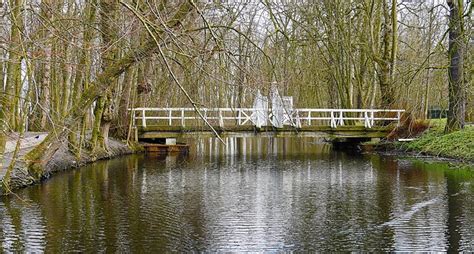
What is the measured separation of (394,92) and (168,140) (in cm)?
952

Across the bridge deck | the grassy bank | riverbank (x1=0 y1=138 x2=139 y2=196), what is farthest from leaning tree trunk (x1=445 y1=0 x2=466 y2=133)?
riverbank (x1=0 y1=138 x2=139 y2=196)

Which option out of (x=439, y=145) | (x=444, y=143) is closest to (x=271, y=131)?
(x=439, y=145)

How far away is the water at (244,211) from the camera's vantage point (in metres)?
7.76

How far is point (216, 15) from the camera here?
42.4 feet

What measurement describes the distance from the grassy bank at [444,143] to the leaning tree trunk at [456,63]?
77 cm

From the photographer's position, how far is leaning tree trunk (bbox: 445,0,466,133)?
17281 millimetres

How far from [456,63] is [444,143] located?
2.55 metres

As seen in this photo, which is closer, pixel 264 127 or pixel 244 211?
pixel 244 211

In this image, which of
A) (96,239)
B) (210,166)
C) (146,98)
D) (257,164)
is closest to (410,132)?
(257,164)

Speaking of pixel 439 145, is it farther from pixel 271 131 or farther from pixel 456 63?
pixel 271 131

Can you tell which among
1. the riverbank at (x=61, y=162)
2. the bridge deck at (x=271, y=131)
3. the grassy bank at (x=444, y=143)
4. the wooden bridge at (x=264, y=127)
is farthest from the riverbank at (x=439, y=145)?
the riverbank at (x=61, y=162)

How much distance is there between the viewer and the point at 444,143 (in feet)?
62.7

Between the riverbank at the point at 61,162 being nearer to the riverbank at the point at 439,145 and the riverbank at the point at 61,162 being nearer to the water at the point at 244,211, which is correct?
the water at the point at 244,211

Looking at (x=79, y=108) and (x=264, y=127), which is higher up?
(x=79, y=108)
